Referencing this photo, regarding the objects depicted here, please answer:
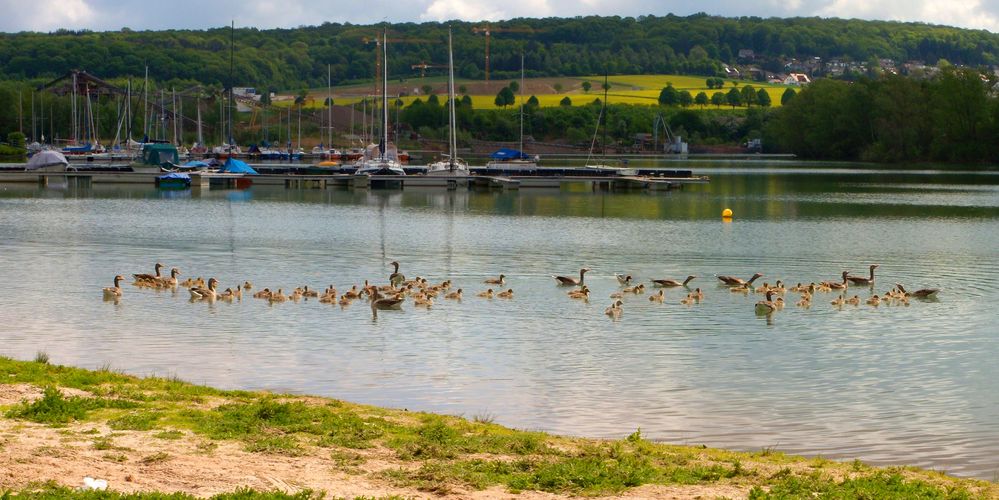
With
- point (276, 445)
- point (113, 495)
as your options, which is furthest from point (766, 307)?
point (113, 495)

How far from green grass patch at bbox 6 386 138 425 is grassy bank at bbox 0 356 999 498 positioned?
20mm

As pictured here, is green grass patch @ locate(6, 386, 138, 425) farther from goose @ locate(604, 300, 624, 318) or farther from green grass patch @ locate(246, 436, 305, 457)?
goose @ locate(604, 300, 624, 318)

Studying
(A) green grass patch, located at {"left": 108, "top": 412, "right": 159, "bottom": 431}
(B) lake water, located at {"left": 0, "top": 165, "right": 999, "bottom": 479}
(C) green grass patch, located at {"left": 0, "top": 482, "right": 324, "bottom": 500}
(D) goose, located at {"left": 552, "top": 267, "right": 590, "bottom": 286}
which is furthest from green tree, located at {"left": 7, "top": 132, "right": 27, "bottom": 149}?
(C) green grass patch, located at {"left": 0, "top": 482, "right": 324, "bottom": 500}

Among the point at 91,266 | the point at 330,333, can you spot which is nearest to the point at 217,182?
the point at 91,266

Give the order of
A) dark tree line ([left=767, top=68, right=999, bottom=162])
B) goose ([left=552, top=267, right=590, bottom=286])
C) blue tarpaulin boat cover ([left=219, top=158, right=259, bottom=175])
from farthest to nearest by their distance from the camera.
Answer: dark tree line ([left=767, top=68, right=999, bottom=162])
blue tarpaulin boat cover ([left=219, top=158, right=259, bottom=175])
goose ([left=552, top=267, right=590, bottom=286])

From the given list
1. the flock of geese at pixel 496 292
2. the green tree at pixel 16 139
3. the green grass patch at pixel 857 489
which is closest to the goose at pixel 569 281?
the flock of geese at pixel 496 292

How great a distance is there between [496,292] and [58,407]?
19.7 m

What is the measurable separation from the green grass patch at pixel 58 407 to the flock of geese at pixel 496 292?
14.2 metres

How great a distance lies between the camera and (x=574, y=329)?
95.3ft

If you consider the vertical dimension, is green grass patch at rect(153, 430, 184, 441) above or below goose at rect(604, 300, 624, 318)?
above

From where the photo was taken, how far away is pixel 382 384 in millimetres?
22031

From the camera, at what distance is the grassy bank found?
13.6 meters

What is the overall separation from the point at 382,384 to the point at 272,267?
20718mm

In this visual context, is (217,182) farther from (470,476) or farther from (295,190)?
(470,476)
